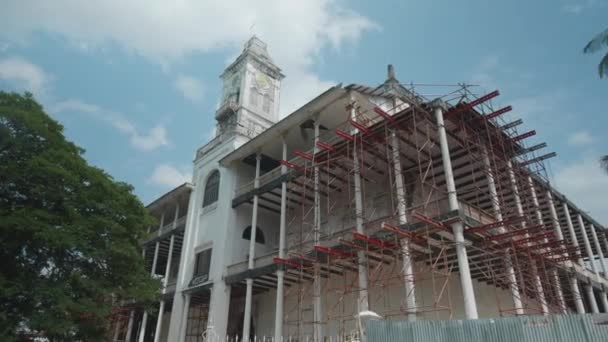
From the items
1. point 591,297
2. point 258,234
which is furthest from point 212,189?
point 591,297

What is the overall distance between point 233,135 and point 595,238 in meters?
23.5

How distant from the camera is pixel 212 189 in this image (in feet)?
90.2

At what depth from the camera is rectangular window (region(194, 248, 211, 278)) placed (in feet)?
81.6

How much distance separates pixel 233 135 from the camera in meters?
27.9

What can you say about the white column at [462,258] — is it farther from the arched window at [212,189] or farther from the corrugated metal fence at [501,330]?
the arched window at [212,189]

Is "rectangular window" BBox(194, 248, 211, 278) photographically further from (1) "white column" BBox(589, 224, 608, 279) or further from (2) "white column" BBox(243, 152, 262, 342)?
(1) "white column" BBox(589, 224, 608, 279)

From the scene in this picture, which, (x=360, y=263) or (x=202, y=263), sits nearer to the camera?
(x=360, y=263)

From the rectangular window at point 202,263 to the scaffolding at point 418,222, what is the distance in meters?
4.92

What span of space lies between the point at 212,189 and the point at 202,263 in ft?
15.5

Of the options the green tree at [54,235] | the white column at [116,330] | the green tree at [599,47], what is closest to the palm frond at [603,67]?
the green tree at [599,47]

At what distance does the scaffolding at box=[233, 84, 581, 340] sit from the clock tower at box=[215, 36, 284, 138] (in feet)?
36.0

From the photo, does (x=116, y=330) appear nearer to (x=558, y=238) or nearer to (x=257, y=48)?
(x=257, y=48)

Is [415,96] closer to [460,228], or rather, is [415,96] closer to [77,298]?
[460,228]

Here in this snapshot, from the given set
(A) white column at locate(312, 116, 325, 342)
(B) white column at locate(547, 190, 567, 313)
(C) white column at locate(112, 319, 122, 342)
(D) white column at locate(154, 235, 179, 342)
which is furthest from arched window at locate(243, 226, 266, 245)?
(B) white column at locate(547, 190, 567, 313)
